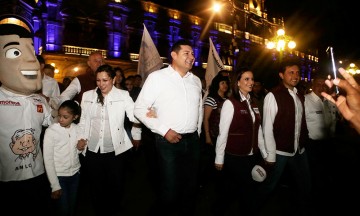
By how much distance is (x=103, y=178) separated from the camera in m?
4.02

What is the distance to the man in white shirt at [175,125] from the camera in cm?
343

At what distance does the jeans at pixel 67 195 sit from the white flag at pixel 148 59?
166 inches

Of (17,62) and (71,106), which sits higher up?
(17,62)

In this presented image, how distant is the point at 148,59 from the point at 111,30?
20607mm

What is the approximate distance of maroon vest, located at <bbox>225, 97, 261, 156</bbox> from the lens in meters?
3.94

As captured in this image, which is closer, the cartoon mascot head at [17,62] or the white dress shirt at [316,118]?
the cartoon mascot head at [17,62]

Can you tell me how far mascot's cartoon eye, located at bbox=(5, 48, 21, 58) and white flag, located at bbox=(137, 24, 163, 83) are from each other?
174 inches

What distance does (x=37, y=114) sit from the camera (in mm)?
3186

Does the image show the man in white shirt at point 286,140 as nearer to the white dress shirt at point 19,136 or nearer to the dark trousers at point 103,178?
the dark trousers at point 103,178

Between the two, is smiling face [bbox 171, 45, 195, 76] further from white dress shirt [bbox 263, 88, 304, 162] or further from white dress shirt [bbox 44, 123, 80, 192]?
white dress shirt [bbox 44, 123, 80, 192]

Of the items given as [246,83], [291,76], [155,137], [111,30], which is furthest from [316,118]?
[111,30]

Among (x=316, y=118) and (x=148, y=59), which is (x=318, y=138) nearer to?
(x=316, y=118)

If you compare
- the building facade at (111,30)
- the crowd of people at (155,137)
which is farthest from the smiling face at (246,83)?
the building facade at (111,30)

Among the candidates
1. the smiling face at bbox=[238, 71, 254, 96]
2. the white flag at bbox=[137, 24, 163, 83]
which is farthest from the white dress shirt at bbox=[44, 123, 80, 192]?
the white flag at bbox=[137, 24, 163, 83]
